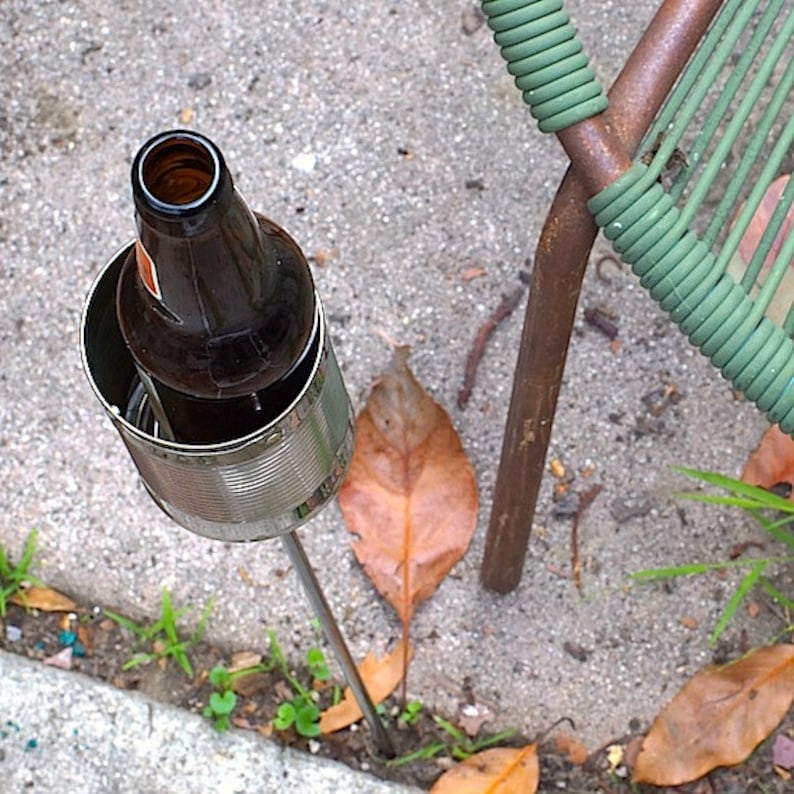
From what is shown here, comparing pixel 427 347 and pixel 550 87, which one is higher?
pixel 550 87

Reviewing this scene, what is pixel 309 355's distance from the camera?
98 cm

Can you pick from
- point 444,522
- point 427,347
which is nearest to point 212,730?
point 444,522

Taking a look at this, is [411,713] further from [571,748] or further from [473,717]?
[571,748]

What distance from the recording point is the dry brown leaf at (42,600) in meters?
1.78

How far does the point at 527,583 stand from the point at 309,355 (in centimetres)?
92

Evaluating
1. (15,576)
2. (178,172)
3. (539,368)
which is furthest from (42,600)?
(178,172)

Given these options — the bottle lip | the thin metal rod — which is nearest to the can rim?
the bottle lip

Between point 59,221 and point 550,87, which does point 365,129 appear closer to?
point 59,221

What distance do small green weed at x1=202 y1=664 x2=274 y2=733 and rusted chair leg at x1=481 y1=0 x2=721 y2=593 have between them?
643 mm

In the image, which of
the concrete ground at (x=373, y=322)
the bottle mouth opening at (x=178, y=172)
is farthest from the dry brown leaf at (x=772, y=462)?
the bottle mouth opening at (x=178, y=172)

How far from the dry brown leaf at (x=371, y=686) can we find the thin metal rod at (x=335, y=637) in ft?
0.17

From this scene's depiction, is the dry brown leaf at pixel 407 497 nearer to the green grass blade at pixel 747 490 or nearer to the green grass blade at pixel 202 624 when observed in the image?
the green grass blade at pixel 202 624

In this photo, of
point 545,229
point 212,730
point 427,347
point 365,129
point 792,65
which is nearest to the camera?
point 545,229

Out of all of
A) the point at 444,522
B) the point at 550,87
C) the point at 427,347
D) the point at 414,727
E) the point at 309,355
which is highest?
the point at 550,87
